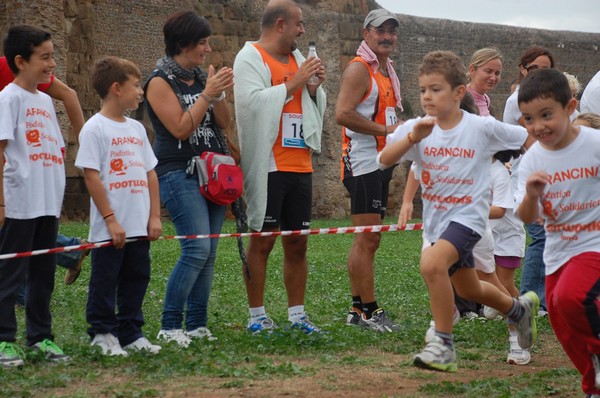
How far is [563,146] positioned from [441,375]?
1.32 meters

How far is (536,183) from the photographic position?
15.7 ft

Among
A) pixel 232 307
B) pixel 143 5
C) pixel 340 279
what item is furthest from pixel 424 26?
pixel 232 307

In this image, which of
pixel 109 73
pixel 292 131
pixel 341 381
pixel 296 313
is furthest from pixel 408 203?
pixel 109 73

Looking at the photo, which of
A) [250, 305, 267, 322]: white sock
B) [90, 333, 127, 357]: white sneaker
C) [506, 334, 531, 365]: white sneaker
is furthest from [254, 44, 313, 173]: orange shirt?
[506, 334, 531, 365]: white sneaker

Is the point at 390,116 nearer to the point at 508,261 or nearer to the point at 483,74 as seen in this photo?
the point at 483,74

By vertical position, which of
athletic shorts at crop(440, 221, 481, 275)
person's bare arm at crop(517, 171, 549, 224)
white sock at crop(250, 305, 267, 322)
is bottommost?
white sock at crop(250, 305, 267, 322)

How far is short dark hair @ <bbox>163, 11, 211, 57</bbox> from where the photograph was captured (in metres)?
6.34

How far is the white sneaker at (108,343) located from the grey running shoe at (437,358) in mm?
1555

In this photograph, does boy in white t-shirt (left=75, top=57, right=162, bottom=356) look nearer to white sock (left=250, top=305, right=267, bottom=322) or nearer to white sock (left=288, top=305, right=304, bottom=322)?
white sock (left=250, top=305, right=267, bottom=322)

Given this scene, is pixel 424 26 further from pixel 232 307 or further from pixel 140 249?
pixel 140 249

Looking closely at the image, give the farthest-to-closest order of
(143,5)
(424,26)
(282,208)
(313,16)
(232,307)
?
(424,26), (313,16), (143,5), (232,307), (282,208)

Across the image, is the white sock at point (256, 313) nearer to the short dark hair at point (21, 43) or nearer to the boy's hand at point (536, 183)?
the short dark hair at point (21, 43)

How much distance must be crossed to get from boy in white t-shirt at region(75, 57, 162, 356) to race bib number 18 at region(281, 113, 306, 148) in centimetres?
105

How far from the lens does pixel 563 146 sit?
16.3 ft
